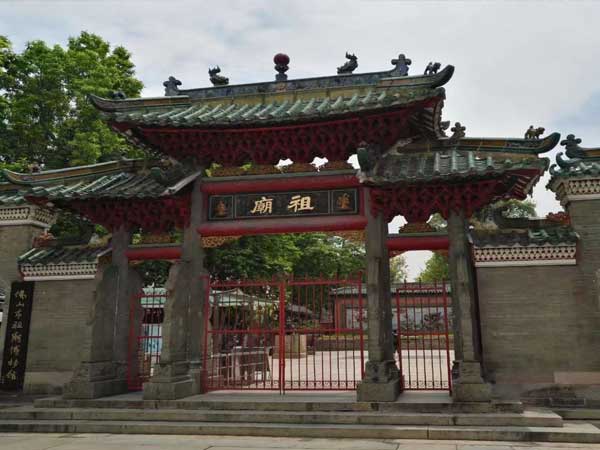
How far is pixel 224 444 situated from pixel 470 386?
160 inches

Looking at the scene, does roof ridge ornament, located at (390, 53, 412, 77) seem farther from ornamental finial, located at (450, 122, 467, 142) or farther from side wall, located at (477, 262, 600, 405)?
side wall, located at (477, 262, 600, 405)

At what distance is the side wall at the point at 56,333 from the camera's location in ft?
36.4

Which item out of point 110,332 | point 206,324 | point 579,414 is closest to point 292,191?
point 206,324

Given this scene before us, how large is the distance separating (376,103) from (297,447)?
19.7 feet

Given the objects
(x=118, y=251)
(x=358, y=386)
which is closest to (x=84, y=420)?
(x=118, y=251)

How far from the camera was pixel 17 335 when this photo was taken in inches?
448

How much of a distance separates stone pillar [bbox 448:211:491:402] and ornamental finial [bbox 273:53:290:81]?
17.4ft

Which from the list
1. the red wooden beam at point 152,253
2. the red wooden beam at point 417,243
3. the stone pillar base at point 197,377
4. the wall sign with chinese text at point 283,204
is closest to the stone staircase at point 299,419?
the stone pillar base at point 197,377

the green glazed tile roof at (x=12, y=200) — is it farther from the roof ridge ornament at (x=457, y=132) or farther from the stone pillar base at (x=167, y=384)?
the roof ridge ornament at (x=457, y=132)

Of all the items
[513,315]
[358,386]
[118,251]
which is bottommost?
[358,386]

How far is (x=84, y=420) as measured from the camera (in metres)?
8.93

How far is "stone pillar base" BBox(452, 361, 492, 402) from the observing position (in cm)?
823

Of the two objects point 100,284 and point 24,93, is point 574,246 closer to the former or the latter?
point 100,284

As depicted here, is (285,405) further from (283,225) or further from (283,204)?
(283,204)
